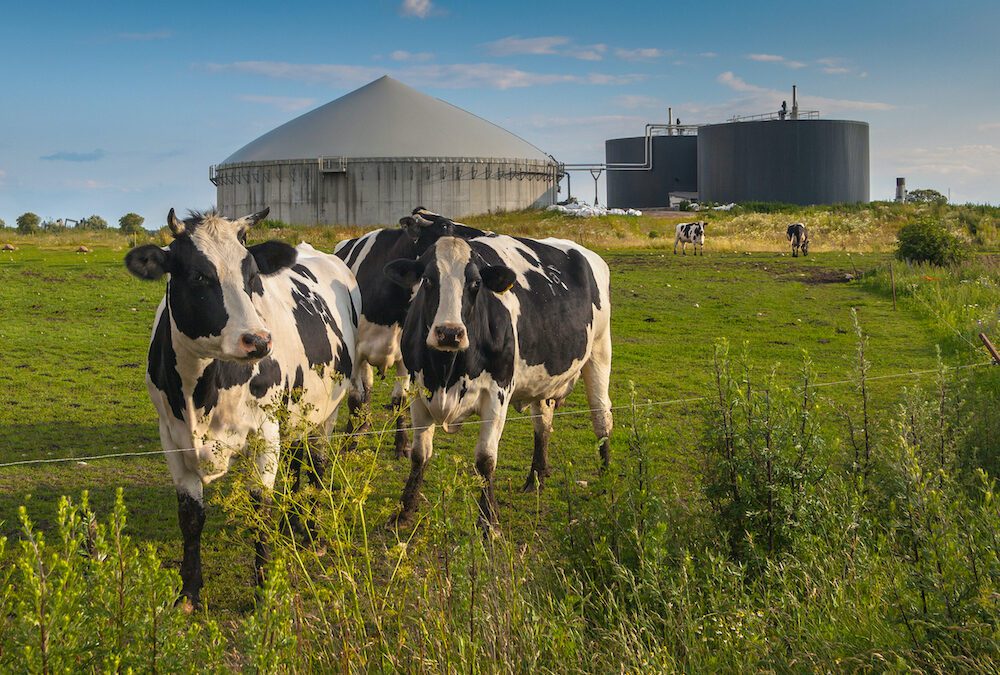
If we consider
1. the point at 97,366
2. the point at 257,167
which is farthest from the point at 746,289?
the point at 257,167

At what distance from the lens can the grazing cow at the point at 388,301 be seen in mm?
9516

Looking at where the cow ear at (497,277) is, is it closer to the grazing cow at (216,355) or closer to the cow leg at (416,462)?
Result: the cow leg at (416,462)

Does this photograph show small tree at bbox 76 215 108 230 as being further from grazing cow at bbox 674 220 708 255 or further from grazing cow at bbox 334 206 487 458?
grazing cow at bbox 334 206 487 458

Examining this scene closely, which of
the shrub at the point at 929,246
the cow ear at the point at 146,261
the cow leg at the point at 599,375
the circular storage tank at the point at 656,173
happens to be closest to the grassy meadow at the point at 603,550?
the cow leg at the point at 599,375

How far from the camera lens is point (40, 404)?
484 inches

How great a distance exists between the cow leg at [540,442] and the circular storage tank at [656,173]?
6264 cm

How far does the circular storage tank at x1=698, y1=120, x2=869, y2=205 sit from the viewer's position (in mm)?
63500

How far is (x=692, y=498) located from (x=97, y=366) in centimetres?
1084

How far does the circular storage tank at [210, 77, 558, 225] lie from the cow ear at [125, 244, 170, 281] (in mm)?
50343

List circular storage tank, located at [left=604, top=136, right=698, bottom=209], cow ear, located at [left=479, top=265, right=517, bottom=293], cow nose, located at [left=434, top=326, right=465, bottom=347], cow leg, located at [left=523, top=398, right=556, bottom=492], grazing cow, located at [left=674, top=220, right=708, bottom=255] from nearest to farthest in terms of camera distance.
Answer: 1. cow nose, located at [left=434, top=326, right=465, bottom=347]
2. cow ear, located at [left=479, top=265, right=517, bottom=293]
3. cow leg, located at [left=523, top=398, right=556, bottom=492]
4. grazing cow, located at [left=674, top=220, right=708, bottom=255]
5. circular storage tank, located at [left=604, top=136, right=698, bottom=209]

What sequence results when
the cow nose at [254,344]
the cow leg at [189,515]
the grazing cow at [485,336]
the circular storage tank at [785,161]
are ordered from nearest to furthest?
the cow nose at [254,344], the cow leg at [189,515], the grazing cow at [485,336], the circular storage tank at [785,161]

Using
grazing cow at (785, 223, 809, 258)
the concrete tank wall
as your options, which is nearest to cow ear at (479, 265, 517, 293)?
grazing cow at (785, 223, 809, 258)

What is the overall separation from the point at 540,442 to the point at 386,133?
51.7 metres

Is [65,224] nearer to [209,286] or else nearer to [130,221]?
[130,221]
